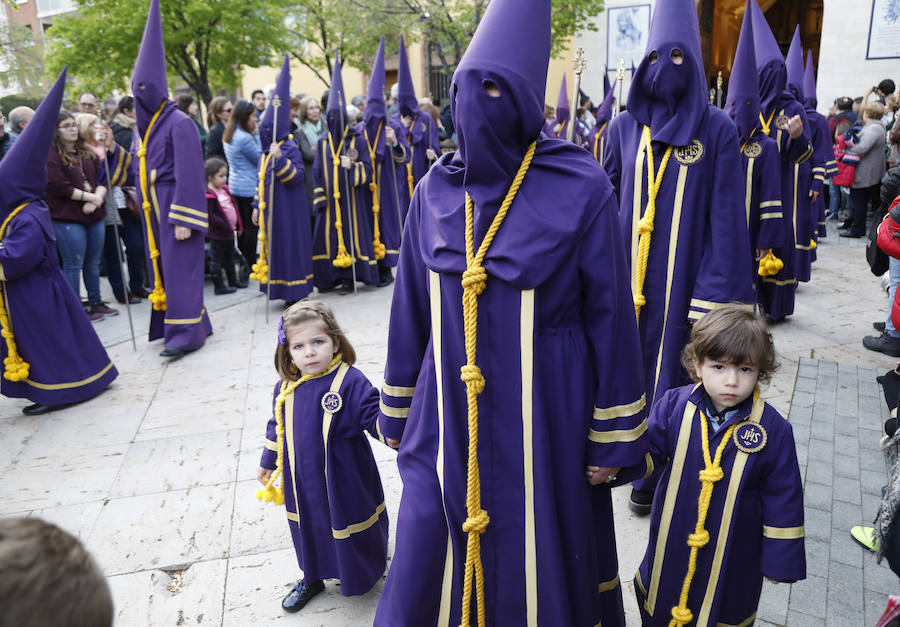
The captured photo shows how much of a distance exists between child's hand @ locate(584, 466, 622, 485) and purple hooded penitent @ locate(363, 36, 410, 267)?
21.7ft

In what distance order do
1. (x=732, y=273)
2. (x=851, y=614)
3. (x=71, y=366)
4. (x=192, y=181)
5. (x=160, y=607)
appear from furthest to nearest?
(x=192, y=181) → (x=71, y=366) → (x=732, y=273) → (x=160, y=607) → (x=851, y=614)

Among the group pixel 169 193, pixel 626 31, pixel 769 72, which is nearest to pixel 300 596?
pixel 169 193

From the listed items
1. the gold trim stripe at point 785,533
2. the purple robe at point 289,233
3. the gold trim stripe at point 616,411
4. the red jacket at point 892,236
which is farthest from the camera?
the purple robe at point 289,233

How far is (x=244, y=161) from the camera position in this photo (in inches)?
333

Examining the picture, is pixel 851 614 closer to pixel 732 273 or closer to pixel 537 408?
pixel 732 273

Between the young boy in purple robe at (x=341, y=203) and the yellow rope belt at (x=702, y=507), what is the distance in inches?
235

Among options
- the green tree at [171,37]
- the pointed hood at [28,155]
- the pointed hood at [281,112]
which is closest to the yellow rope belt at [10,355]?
the pointed hood at [28,155]

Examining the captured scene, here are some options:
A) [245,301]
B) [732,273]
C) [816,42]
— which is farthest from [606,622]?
[816,42]

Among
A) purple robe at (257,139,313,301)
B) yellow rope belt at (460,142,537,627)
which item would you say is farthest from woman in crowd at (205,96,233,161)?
yellow rope belt at (460,142,537,627)

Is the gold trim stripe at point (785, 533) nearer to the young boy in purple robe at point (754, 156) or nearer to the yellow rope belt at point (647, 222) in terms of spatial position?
the yellow rope belt at point (647, 222)

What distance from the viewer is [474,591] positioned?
2.10 metres

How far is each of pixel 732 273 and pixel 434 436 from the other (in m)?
1.80

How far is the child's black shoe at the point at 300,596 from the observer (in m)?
3.00

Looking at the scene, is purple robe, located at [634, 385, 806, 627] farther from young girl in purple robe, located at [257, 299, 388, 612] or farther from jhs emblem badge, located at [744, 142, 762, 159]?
jhs emblem badge, located at [744, 142, 762, 159]
